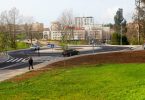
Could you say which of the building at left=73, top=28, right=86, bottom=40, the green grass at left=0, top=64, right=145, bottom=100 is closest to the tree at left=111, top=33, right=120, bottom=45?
the building at left=73, top=28, right=86, bottom=40

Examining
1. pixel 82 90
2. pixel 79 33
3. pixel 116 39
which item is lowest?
pixel 82 90

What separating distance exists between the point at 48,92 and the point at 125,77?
7.84m

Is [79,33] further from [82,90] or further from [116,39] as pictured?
[82,90]

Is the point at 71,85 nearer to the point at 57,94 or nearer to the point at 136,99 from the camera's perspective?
the point at 57,94

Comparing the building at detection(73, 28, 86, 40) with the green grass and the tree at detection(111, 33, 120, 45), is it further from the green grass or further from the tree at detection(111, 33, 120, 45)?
the green grass

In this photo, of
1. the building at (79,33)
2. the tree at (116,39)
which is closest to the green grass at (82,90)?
the tree at (116,39)

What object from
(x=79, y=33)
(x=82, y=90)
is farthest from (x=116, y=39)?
(x=82, y=90)

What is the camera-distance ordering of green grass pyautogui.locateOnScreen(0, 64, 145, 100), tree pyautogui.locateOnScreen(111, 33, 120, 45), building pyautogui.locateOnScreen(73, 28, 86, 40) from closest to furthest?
green grass pyautogui.locateOnScreen(0, 64, 145, 100), tree pyautogui.locateOnScreen(111, 33, 120, 45), building pyautogui.locateOnScreen(73, 28, 86, 40)

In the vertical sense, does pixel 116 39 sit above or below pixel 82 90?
above

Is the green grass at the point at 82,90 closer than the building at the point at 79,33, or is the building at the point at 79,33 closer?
the green grass at the point at 82,90

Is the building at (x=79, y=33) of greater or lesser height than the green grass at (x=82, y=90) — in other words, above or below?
above

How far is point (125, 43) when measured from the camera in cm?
10975

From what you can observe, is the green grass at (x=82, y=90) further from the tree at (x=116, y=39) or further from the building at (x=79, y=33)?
the building at (x=79, y=33)

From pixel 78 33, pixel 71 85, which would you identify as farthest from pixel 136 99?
pixel 78 33
